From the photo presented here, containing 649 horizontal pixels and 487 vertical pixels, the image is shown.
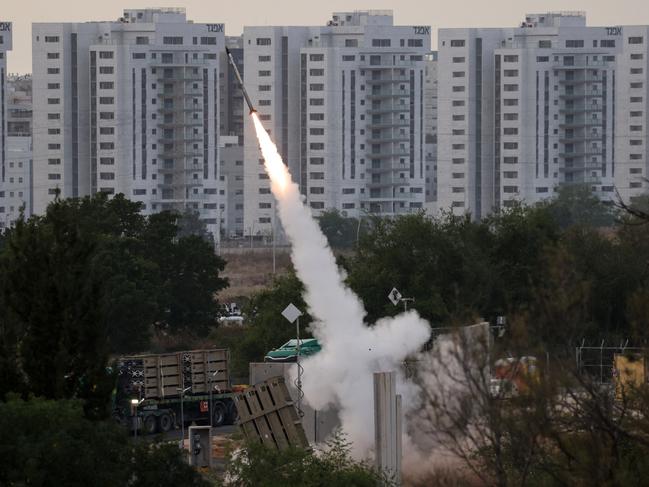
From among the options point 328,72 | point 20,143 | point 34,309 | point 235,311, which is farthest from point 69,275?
point 20,143

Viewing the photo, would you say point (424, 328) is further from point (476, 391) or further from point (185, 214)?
point (185, 214)

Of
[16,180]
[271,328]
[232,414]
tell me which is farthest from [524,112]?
[232,414]

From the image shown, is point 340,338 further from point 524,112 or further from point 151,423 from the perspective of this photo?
point 524,112

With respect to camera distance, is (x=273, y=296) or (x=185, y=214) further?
(x=185, y=214)

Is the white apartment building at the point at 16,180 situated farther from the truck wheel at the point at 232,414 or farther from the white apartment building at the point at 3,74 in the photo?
the truck wheel at the point at 232,414

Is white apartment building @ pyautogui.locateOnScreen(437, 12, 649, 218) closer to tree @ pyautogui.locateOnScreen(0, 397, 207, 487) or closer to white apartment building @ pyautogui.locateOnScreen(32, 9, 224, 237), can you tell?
white apartment building @ pyautogui.locateOnScreen(32, 9, 224, 237)

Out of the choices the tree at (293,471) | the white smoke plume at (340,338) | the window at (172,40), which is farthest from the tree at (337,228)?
the tree at (293,471)

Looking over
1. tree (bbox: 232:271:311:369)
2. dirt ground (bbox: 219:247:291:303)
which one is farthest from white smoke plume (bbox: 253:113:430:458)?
dirt ground (bbox: 219:247:291:303)
